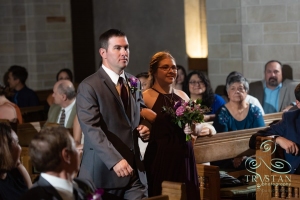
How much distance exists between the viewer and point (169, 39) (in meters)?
14.6

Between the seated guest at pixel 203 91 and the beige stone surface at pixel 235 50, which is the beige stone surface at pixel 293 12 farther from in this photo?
the seated guest at pixel 203 91

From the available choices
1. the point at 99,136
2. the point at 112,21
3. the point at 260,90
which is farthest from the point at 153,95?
the point at 112,21

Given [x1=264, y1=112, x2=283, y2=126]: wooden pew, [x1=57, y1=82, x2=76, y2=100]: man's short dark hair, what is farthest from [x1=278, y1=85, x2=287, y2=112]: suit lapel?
[x1=57, y1=82, x2=76, y2=100]: man's short dark hair

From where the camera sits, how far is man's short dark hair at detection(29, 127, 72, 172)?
3504 millimetres

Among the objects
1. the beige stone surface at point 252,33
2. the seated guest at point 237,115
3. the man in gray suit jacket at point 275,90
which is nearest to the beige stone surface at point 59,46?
the beige stone surface at point 252,33

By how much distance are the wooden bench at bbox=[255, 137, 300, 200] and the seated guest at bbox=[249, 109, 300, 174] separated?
98mm

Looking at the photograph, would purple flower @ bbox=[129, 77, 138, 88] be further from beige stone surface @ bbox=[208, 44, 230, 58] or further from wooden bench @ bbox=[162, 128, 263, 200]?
beige stone surface @ bbox=[208, 44, 230, 58]

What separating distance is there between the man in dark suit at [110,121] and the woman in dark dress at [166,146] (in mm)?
907

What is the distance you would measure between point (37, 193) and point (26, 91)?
28.1ft

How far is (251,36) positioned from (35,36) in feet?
16.5

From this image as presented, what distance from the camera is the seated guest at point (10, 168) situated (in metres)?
4.19

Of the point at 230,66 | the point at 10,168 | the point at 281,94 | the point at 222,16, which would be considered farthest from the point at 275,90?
the point at 10,168

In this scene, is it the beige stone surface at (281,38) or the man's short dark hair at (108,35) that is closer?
the man's short dark hair at (108,35)

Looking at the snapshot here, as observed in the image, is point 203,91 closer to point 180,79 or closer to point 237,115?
point 237,115
